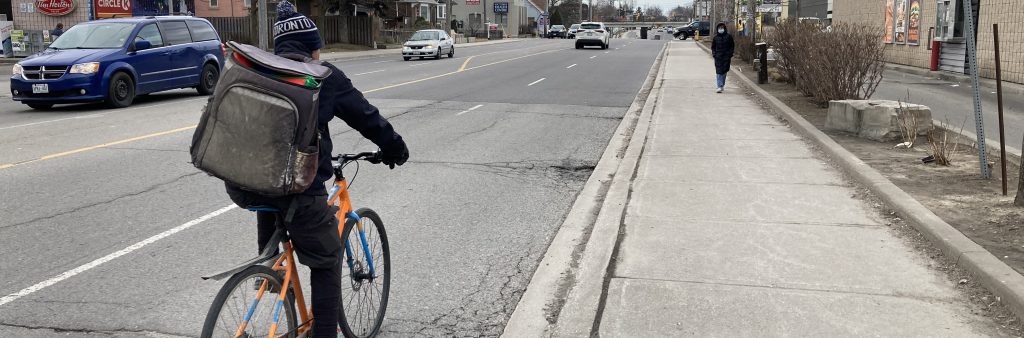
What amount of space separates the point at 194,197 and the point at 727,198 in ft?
15.8

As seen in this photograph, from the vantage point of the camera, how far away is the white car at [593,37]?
159 feet

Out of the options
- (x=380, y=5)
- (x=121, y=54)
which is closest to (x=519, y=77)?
(x=121, y=54)

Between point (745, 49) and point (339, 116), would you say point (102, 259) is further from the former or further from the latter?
point (745, 49)

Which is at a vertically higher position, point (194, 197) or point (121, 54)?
point (121, 54)

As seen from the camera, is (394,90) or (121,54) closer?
(121,54)

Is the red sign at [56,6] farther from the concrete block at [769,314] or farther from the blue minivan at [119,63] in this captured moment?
the concrete block at [769,314]

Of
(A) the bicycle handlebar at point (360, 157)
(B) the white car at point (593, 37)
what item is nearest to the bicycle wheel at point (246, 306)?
(A) the bicycle handlebar at point (360, 157)

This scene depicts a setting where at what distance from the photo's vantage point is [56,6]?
35750 millimetres

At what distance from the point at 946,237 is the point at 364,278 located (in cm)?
389

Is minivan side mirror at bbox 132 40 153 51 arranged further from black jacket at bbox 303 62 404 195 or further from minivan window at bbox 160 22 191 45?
black jacket at bbox 303 62 404 195

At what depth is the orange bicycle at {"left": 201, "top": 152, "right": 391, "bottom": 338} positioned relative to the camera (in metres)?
3.04

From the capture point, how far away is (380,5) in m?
56.7

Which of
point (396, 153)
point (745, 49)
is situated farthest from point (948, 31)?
point (396, 153)

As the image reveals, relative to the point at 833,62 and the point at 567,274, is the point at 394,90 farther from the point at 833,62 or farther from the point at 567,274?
the point at 567,274
